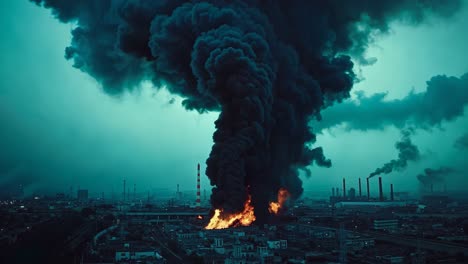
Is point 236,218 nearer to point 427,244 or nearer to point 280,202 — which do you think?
point 280,202

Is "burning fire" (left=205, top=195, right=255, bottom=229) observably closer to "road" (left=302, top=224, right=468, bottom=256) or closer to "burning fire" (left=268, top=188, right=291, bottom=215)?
"burning fire" (left=268, top=188, right=291, bottom=215)

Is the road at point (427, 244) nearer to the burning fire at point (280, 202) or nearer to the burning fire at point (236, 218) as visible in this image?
the burning fire at point (280, 202)

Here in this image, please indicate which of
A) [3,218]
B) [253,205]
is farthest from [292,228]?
[3,218]

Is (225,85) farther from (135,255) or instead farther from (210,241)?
(135,255)

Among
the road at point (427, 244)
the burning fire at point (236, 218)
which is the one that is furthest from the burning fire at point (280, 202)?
the road at point (427, 244)

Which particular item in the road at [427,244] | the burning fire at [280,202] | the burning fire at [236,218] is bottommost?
the road at [427,244]

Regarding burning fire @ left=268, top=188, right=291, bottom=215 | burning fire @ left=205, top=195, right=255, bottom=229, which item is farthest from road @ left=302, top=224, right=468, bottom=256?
burning fire @ left=205, top=195, right=255, bottom=229
